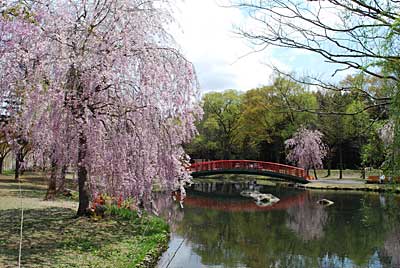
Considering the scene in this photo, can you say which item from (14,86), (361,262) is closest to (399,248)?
(361,262)

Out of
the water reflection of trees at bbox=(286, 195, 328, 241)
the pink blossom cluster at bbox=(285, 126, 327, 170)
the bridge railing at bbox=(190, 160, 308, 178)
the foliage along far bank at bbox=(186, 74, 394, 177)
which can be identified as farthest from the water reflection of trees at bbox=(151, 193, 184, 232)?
the pink blossom cluster at bbox=(285, 126, 327, 170)

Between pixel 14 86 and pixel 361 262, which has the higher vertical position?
pixel 14 86

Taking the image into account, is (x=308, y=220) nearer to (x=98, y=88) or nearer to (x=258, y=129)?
(x=98, y=88)

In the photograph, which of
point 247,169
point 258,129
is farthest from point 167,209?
point 258,129

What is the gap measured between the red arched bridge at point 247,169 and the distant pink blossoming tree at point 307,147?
1.67m

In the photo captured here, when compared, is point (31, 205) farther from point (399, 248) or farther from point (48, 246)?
point (399, 248)

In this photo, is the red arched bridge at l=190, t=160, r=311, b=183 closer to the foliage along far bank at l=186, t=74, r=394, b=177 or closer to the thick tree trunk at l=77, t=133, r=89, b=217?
the foliage along far bank at l=186, t=74, r=394, b=177

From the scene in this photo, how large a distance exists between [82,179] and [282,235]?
5873 mm

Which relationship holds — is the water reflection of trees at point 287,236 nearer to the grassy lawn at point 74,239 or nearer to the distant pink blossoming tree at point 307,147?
the grassy lawn at point 74,239

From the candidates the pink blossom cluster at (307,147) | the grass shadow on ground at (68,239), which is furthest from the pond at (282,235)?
the pink blossom cluster at (307,147)

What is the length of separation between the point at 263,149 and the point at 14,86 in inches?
1256

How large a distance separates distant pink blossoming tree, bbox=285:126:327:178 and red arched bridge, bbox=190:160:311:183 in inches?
65.7

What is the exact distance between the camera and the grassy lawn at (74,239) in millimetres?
6238

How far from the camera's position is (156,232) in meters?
9.56
